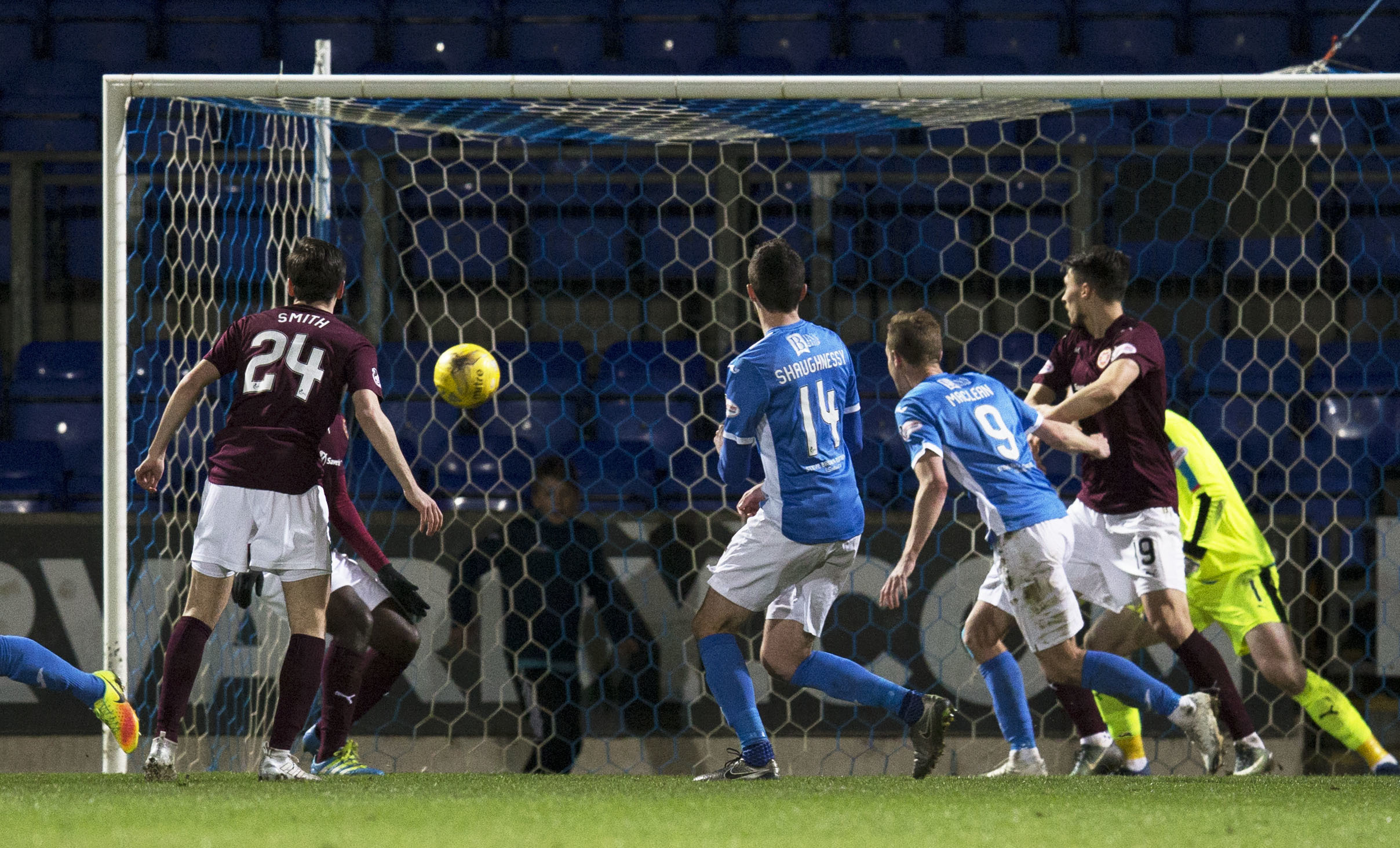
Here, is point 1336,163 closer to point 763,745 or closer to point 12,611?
point 763,745

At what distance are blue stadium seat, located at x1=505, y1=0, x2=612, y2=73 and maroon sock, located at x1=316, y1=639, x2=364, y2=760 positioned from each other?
17.8ft

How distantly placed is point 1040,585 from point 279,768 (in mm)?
2276

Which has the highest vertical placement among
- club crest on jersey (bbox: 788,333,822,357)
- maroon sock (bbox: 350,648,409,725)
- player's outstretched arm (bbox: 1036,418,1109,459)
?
club crest on jersey (bbox: 788,333,822,357)

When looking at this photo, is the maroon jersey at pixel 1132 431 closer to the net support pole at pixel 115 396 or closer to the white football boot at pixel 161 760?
the white football boot at pixel 161 760

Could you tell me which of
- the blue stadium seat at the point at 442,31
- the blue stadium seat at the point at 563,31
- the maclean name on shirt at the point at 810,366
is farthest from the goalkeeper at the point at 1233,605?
the blue stadium seat at the point at 442,31

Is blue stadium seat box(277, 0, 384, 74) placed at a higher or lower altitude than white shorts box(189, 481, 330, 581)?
higher

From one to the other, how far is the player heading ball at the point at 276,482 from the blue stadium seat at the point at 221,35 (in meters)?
5.64

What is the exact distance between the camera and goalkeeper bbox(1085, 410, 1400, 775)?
17.1 feet

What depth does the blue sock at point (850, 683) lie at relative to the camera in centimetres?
445

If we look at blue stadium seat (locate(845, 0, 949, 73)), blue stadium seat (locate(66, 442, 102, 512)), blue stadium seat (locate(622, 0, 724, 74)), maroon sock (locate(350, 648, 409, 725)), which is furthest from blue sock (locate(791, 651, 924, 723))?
blue stadium seat (locate(845, 0, 949, 73))

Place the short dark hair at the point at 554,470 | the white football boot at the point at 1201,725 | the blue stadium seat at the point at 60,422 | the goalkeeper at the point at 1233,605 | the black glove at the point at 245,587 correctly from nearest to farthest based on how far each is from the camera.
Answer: the black glove at the point at 245,587 → the white football boot at the point at 1201,725 → the goalkeeper at the point at 1233,605 → the short dark hair at the point at 554,470 → the blue stadium seat at the point at 60,422

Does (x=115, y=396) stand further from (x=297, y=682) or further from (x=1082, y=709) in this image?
(x=1082, y=709)

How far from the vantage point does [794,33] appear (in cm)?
959

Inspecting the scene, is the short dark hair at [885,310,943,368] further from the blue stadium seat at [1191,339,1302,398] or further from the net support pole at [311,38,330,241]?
the blue stadium seat at [1191,339,1302,398]
